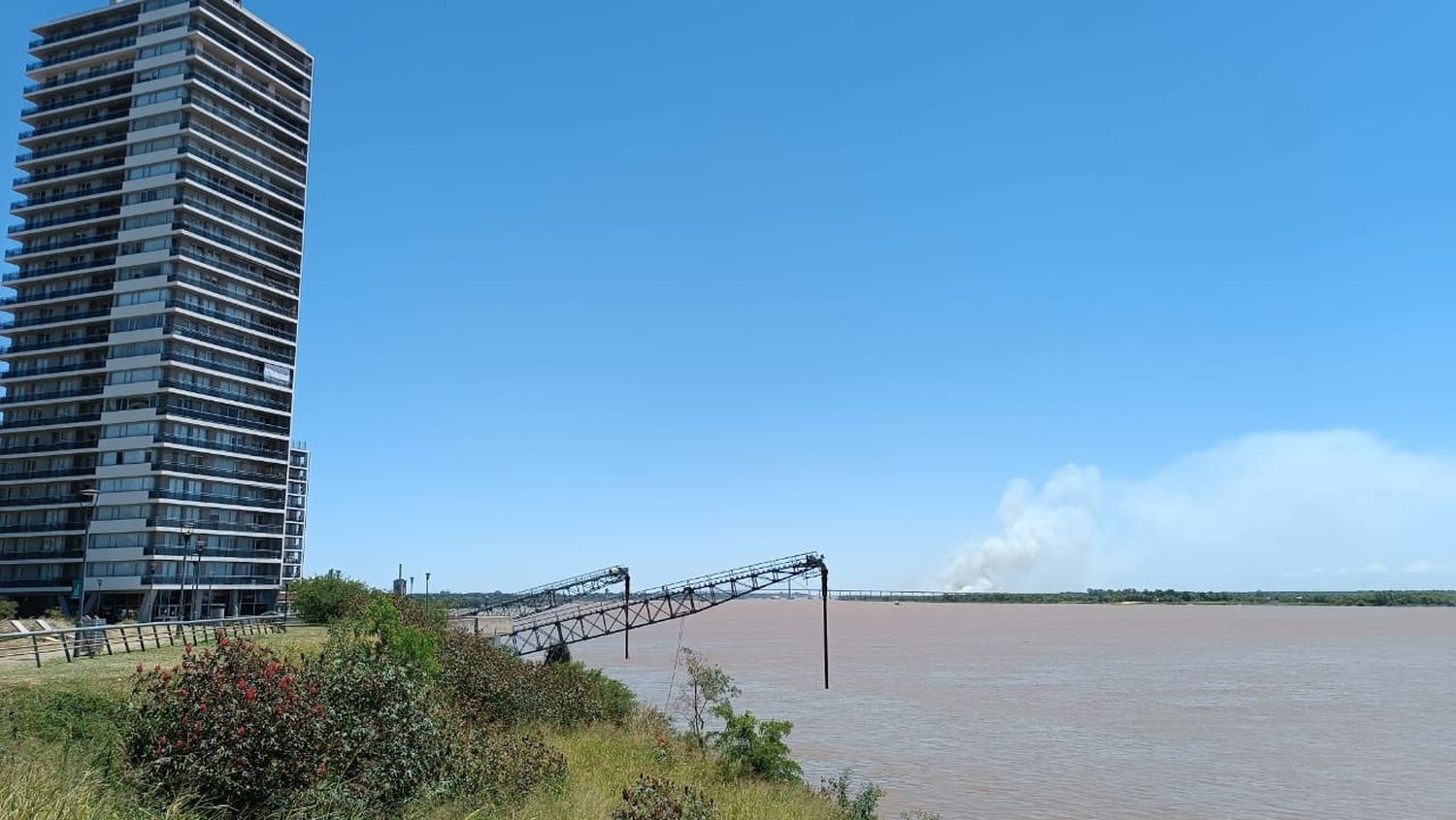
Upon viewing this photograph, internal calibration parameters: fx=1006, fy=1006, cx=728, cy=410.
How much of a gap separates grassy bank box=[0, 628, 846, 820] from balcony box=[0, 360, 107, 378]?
2347 inches

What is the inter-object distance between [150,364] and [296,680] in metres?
78.4

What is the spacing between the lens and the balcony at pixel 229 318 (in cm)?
8262

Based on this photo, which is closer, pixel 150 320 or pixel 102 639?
pixel 102 639

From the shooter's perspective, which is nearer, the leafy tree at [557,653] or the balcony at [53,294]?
the leafy tree at [557,653]

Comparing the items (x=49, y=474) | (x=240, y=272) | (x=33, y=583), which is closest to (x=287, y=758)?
(x=33, y=583)

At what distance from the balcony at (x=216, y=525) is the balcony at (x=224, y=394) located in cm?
1054

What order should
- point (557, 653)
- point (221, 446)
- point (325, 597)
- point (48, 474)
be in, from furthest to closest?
point (221, 446) < point (48, 474) < point (325, 597) < point (557, 653)

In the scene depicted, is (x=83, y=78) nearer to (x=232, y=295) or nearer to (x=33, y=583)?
(x=232, y=295)

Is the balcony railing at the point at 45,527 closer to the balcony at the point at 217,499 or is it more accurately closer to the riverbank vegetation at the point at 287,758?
the balcony at the point at 217,499

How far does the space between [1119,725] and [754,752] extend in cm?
2503

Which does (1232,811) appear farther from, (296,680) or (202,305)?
(202,305)

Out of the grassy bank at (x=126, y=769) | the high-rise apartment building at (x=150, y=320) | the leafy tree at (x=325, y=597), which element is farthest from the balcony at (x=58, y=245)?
the grassy bank at (x=126, y=769)

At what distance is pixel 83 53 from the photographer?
9169 centimetres

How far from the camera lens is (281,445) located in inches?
3649
